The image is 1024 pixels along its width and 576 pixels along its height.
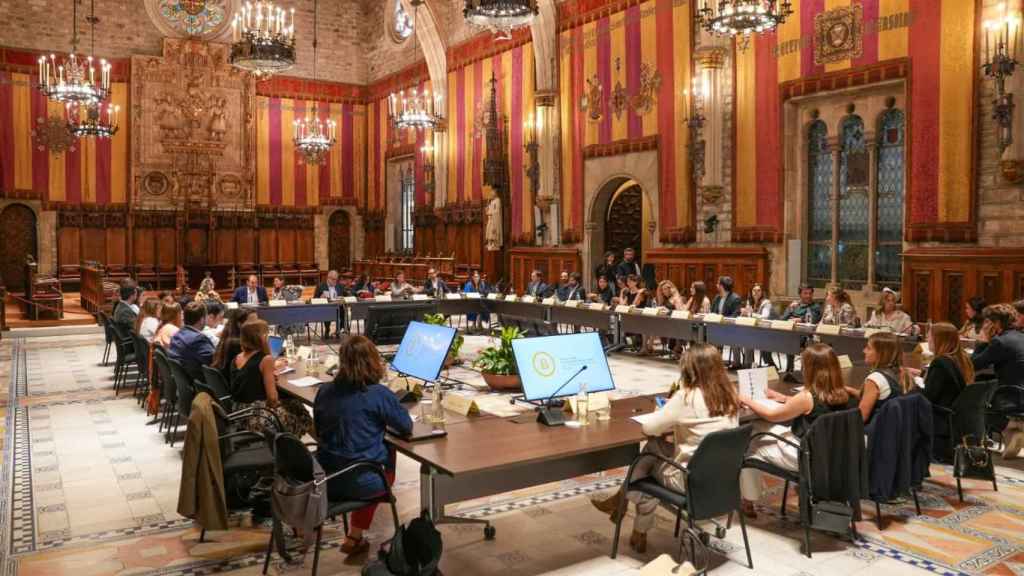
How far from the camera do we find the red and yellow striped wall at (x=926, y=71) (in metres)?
9.24

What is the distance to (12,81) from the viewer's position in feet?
60.7

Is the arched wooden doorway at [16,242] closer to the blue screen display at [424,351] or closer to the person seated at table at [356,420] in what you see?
the blue screen display at [424,351]

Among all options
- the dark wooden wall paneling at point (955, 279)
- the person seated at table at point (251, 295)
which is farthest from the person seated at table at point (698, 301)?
the person seated at table at point (251, 295)

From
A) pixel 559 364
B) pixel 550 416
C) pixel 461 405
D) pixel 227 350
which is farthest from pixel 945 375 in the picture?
pixel 227 350

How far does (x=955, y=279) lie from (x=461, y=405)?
718cm

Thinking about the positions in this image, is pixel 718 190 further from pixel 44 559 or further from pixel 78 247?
pixel 78 247

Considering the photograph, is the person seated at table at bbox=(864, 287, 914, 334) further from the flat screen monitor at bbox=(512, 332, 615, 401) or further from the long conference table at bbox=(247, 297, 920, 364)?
the flat screen monitor at bbox=(512, 332, 615, 401)

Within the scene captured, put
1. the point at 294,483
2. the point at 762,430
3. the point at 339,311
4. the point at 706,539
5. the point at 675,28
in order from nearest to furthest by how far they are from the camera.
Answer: the point at 294,483, the point at 706,539, the point at 762,430, the point at 339,311, the point at 675,28

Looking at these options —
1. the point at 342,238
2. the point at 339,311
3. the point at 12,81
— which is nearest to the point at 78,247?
the point at 12,81

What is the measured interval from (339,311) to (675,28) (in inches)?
269

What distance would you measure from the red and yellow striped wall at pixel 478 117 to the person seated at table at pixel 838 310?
823 cm

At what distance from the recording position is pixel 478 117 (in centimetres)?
1770

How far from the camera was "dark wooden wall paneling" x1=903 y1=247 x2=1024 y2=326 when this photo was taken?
869cm

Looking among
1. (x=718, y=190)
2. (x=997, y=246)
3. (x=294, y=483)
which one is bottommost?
(x=294, y=483)
